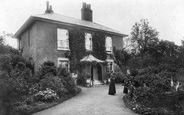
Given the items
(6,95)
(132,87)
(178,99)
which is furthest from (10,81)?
(178,99)

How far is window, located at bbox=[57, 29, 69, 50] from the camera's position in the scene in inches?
570

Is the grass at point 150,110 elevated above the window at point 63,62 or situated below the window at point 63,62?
below

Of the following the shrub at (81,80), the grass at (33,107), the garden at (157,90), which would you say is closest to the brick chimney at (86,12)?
the shrub at (81,80)

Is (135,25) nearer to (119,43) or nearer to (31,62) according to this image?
(119,43)

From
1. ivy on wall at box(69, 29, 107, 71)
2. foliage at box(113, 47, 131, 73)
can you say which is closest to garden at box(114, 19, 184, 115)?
foliage at box(113, 47, 131, 73)

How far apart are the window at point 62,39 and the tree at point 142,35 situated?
12523 mm

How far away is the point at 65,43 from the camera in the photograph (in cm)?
1488

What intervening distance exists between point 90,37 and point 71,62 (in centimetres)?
393

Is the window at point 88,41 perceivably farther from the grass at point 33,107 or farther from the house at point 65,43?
the grass at point 33,107

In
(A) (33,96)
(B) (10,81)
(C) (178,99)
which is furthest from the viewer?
(A) (33,96)

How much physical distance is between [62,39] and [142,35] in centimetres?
1451

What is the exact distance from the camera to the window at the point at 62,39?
14484 mm

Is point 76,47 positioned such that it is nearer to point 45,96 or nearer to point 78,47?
point 78,47

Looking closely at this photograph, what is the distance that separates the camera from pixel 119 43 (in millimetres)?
19797
